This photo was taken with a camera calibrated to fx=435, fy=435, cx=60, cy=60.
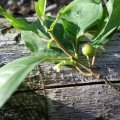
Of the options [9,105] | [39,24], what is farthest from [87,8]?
[9,105]

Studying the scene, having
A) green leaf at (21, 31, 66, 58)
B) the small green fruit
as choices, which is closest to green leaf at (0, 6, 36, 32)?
green leaf at (21, 31, 66, 58)

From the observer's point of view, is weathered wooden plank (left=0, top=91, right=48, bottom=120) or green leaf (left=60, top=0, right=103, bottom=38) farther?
weathered wooden plank (left=0, top=91, right=48, bottom=120)

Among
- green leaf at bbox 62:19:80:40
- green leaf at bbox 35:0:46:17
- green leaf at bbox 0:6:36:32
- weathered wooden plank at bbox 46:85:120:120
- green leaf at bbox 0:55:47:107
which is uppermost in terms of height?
green leaf at bbox 35:0:46:17

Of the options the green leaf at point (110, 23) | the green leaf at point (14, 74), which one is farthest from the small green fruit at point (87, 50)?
the green leaf at point (14, 74)

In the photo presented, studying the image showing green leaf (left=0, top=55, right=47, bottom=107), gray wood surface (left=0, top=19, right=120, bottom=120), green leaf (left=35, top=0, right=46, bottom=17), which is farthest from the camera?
gray wood surface (left=0, top=19, right=120, bottom=120)

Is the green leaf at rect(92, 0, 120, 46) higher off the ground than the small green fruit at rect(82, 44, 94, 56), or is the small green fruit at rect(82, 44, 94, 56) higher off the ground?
the green leaf at rect(92, 0, 120, 46)

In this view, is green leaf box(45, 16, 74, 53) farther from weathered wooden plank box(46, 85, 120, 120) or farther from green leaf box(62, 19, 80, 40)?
weathered wooden plank box(46, 85, 120, 120)

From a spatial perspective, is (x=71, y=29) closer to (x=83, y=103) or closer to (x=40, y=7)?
(x=40, y=7)

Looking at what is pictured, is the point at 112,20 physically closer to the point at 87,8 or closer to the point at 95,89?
the point at 87,8
